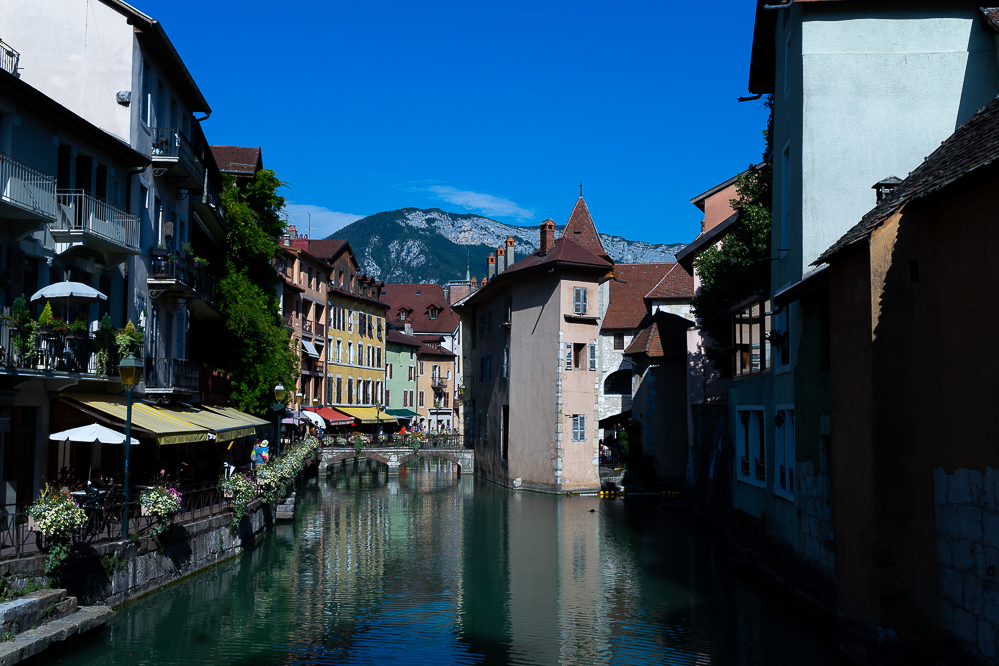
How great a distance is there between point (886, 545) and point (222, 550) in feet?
51.3

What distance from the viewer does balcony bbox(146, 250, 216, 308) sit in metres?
24.8

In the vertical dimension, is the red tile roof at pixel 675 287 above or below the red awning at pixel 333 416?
above

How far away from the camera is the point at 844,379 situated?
14.0 metres

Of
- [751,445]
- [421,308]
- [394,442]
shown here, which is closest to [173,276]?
[751,445]

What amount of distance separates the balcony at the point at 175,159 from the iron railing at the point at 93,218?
344 centimetres

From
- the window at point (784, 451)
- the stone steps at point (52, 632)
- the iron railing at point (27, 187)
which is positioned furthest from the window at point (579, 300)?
the stone steps at point (52, 632)

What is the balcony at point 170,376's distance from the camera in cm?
2419

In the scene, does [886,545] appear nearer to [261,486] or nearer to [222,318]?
[261,486]

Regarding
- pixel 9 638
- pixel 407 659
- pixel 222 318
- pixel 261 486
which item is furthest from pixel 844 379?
pixel 222 318

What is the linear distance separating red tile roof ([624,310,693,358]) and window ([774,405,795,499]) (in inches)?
765

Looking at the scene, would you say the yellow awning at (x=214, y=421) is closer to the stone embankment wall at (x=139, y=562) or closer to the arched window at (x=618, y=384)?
the stone embankment wall at (x=139, y=562)

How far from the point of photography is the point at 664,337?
4106 cm

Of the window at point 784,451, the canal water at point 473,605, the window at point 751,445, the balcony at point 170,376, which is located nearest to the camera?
the canal water at point 473,605

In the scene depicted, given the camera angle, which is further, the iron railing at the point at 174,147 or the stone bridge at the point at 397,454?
the stone bridge at the point at 397,454
